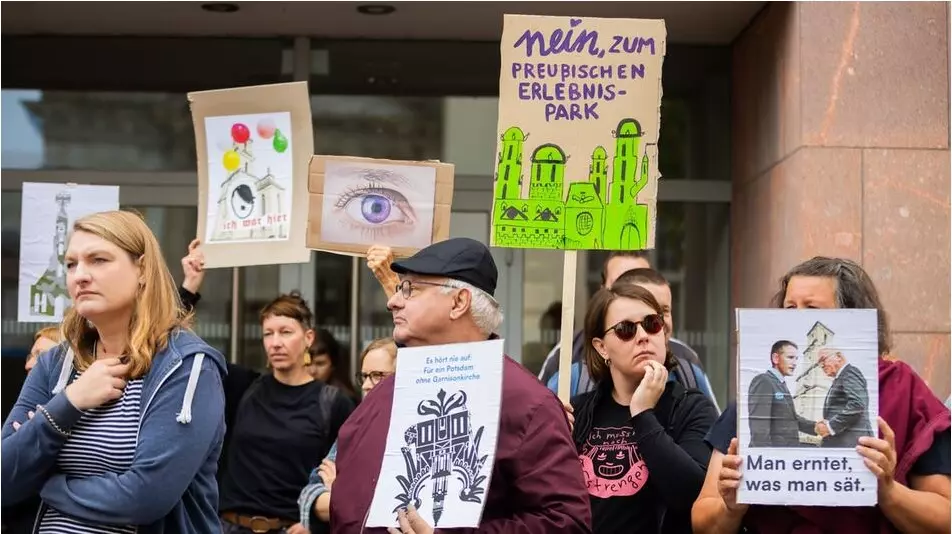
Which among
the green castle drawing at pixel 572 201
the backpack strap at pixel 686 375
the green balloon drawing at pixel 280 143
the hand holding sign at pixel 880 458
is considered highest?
the green balloon drawing at pixel 280 143

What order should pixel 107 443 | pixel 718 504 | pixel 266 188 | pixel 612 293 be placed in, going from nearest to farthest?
pixel 107 443, pixel 718 504, pixel 612 293, pixel 266 188

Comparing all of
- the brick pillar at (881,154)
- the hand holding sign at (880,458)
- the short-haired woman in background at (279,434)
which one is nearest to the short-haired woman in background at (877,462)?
the hand holding sign at (880,458)

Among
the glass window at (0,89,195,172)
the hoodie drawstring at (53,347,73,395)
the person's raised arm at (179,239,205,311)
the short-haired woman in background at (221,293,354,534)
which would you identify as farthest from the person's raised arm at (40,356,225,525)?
the glass window at (0,89,195,172)

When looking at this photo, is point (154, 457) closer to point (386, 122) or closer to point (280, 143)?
point (280, 143)

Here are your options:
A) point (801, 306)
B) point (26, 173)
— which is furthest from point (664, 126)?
point (801, 306)

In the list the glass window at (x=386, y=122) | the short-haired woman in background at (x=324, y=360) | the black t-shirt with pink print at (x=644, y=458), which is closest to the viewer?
the black t-shirt with pink print at (x=644, y=458)

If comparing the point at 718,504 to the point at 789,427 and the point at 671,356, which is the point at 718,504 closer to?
the point at 789,427

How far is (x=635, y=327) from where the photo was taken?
184 inches

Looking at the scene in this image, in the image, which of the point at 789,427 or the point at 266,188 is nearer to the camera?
the point at 789,427

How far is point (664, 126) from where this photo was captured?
9.70m

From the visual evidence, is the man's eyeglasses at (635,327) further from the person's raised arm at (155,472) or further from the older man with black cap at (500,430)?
the person's raised arm at (155,472)

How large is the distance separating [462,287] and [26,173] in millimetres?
6947

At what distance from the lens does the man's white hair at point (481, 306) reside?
142 inches

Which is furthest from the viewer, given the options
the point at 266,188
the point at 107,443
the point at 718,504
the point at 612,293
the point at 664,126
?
the point at 664,126
